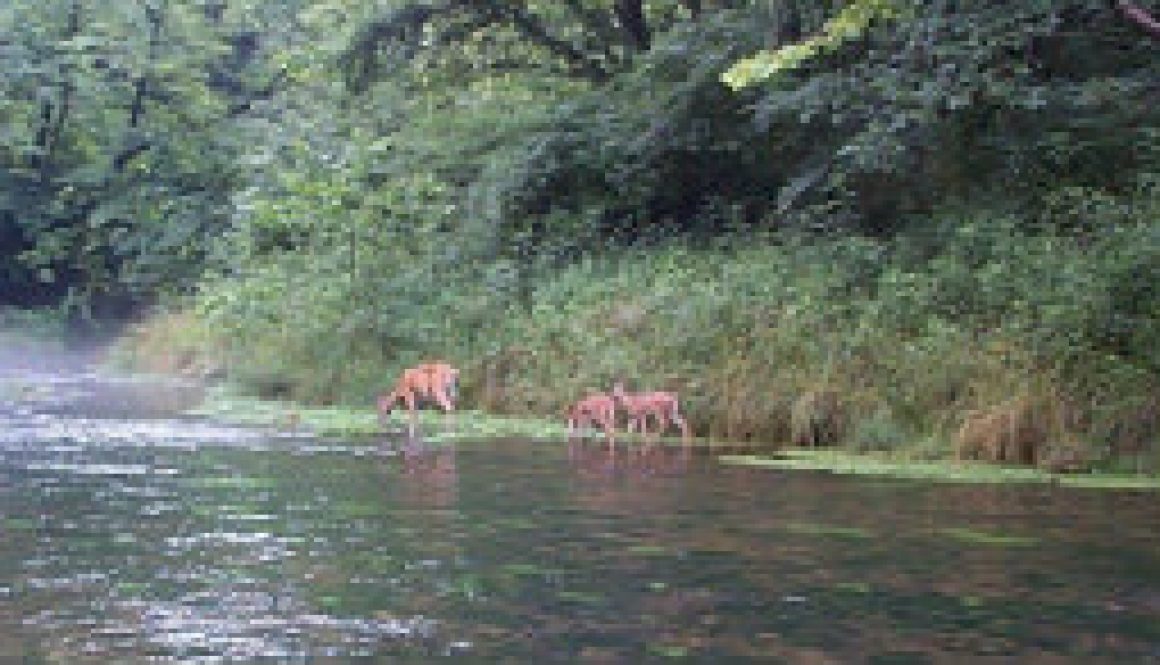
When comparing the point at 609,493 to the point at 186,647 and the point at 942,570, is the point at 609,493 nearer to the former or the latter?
the point at 942,570

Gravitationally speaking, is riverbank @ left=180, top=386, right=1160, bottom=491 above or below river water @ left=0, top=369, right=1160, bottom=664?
above

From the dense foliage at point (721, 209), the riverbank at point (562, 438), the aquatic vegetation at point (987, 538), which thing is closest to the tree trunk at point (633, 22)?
the dense foliage at point (721, 209)

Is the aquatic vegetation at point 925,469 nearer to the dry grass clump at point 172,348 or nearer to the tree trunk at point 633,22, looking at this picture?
the tree trunk at point 633,22

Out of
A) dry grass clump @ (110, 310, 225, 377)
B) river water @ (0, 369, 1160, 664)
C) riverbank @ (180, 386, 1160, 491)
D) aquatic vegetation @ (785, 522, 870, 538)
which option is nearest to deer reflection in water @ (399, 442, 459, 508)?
river water @ (0, 369, 1160, 664)

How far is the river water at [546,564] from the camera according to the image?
263 inches

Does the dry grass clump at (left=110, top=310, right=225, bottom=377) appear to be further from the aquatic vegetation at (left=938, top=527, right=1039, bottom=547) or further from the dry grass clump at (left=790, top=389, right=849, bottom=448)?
the aquatic vegetation at (left=938, top=527, right=1039, bottom=547)

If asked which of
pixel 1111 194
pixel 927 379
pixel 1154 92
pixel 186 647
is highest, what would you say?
pixel 1154 92

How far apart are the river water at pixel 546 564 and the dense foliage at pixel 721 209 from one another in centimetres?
287

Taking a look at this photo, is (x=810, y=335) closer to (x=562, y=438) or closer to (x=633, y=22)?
(x=562, y=438)

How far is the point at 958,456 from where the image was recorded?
14297 mm

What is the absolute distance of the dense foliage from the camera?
615 inches

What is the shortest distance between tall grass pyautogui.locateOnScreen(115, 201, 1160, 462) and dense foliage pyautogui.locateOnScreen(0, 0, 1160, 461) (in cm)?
4

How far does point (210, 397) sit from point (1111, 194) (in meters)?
11.6

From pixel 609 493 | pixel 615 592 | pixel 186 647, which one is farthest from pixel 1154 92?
pixel 186 647
